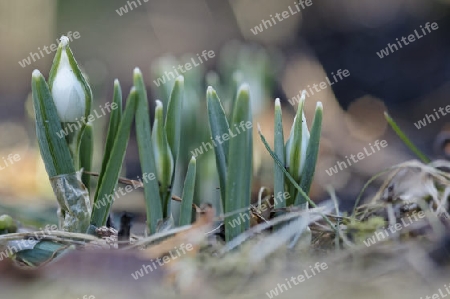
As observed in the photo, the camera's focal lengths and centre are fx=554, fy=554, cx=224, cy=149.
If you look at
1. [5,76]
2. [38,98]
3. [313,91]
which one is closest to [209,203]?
[38,98]

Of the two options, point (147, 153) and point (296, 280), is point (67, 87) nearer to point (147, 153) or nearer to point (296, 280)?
point (147, 153)

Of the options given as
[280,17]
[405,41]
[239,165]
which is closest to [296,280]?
[239,165]

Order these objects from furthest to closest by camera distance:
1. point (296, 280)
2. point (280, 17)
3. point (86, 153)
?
point (280, 17) → point (86, 153) → point (296, 280)

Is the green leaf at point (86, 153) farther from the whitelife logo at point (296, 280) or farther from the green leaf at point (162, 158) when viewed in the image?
the whitelife logo at point (296, 280)

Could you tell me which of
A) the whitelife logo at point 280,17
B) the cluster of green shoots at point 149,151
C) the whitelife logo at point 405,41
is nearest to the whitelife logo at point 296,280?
the cluster of green shoots at point 149,151

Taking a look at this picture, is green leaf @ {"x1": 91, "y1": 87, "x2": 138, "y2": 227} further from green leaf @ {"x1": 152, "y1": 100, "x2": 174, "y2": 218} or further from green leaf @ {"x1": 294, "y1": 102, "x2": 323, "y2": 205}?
green leaf @ {"x1": 294, "y1": 102, "x2": 323, "y2": 205}

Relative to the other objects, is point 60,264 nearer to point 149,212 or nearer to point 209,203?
point 149,212
